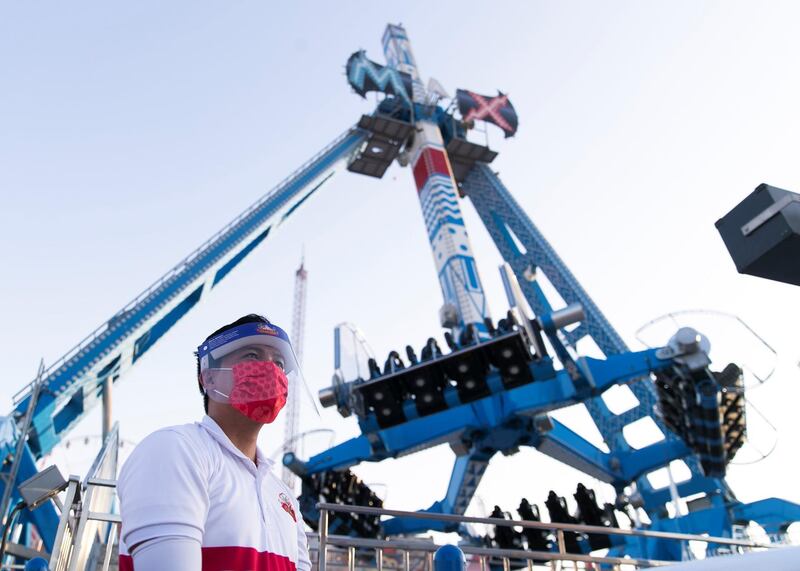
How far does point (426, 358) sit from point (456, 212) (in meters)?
7.00

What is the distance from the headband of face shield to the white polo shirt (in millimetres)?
120

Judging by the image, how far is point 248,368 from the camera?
2.16m

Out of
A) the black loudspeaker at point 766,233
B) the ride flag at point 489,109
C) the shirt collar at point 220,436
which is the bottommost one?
the shirt collar at point 220,436

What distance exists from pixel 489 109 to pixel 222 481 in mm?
24988

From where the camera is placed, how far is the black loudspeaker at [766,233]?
2398 mm

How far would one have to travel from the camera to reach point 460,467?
17156 mm

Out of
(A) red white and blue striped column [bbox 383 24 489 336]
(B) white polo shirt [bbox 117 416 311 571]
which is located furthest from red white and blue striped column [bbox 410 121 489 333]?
(B) white polo shirt [bbox 117 416 311 571]

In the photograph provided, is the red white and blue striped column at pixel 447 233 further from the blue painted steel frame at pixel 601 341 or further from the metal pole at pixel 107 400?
the metal pole at pixel 107 400

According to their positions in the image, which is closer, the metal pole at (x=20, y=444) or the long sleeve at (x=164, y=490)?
the long sleeve at (x=164, y=490)

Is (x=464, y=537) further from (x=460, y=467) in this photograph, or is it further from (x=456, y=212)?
(x=456, y=212)

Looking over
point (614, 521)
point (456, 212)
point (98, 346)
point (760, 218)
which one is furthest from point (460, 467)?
point (760, 218)

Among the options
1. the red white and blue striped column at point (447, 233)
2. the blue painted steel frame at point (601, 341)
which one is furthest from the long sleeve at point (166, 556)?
the blue painted steel frame at point (601, 341)

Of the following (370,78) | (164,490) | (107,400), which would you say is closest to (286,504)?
(164,490)

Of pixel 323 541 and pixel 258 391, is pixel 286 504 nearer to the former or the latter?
pixel 258 391
